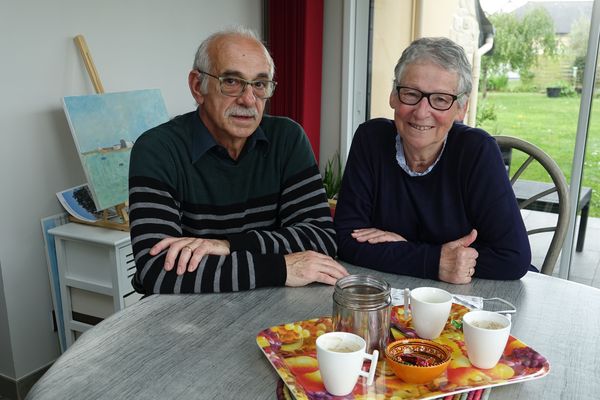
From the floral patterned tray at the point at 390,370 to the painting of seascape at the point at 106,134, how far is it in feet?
4.67

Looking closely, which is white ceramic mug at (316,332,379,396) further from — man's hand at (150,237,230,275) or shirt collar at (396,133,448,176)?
shirt collar at (396,133,448,176)

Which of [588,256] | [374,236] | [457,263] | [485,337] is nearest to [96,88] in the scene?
[374,236]

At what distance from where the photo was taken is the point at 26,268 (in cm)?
221

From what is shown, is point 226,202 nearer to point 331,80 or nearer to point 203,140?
point 203,140

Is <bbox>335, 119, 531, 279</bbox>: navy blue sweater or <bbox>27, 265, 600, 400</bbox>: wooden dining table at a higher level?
<bbox>335, 119, 531, 279</bbox>: navy blue sweater

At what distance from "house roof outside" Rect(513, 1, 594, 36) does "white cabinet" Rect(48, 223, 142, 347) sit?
2.54m

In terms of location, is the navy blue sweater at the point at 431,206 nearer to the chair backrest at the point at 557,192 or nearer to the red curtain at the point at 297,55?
the chair backrest at the point at 557,192

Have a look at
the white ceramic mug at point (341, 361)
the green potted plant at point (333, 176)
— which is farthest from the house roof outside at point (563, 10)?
the white ceramic mug at point (341, 361)

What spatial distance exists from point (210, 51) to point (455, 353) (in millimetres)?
1037

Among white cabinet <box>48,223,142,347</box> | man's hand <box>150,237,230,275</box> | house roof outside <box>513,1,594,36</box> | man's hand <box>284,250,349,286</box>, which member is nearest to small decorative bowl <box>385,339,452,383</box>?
man's hand <box>284,250,349,286</box>

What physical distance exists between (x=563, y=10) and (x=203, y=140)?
94.6 inches

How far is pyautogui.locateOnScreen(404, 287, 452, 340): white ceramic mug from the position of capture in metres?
0.99

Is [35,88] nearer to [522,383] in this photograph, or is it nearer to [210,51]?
[210,51]

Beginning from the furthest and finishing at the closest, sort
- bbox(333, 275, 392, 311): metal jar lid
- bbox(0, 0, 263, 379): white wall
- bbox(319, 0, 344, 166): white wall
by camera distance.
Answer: bbox(319, 0, 344, 166): white wall → bbox(0, 0, 263, 379): white wall → bbox(333, 275, 392, 311): metal jar lid
